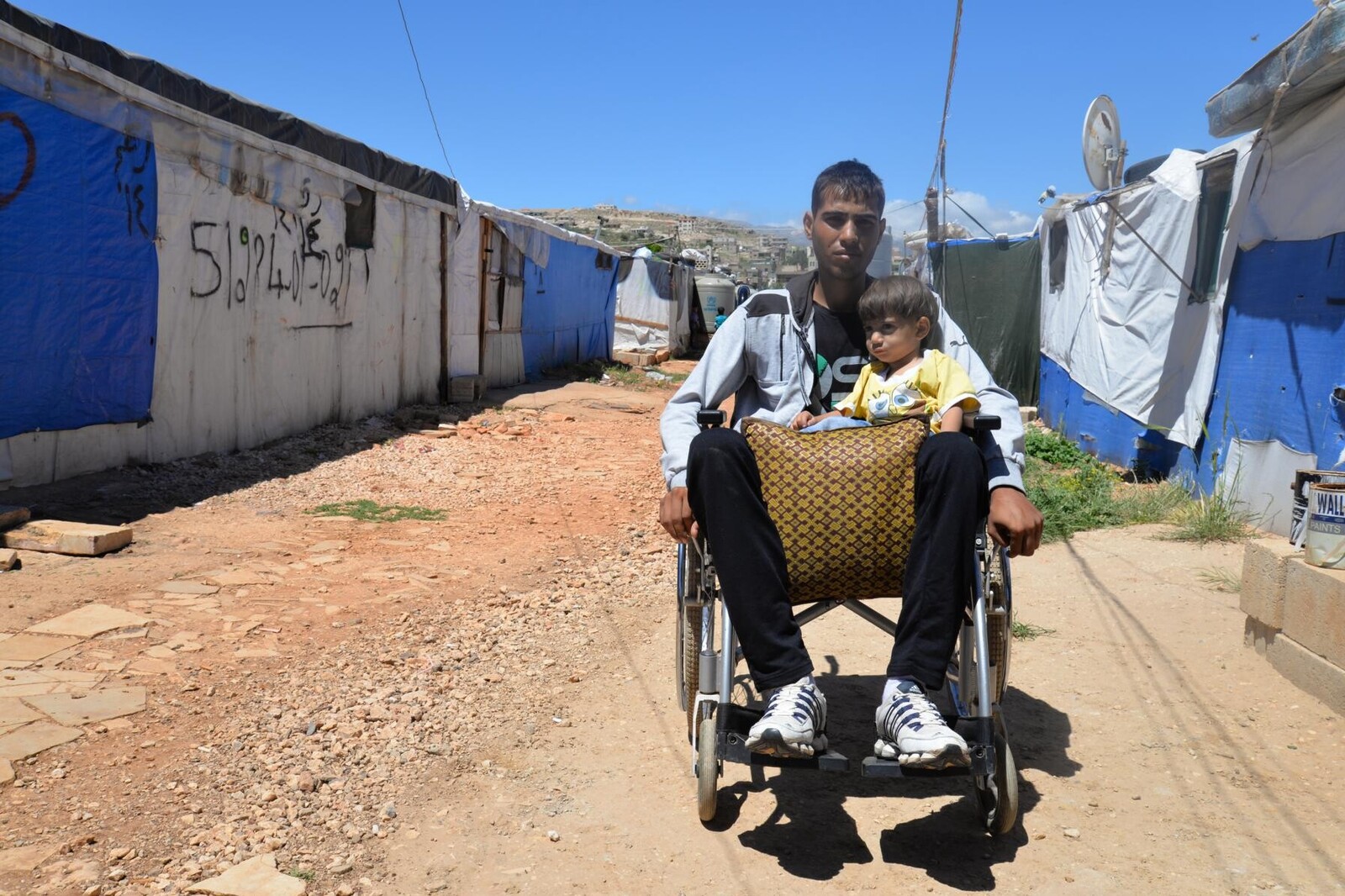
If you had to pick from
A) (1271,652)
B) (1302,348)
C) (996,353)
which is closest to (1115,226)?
(1302,348)

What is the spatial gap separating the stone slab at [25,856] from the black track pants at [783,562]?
1.61m

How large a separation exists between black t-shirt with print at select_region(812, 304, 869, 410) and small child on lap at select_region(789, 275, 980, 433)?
6.2 inches

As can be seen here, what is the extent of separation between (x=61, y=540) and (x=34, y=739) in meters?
2.29

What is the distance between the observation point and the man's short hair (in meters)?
3.15

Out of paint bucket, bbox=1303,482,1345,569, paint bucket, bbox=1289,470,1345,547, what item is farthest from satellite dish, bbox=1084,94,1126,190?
paint bucket, bbox=1303,482,1345,569

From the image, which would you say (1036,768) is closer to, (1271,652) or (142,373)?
(1271,652)

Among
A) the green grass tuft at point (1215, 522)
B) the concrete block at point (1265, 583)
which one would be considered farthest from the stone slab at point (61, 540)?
the green grass tuft at point (1215, 522)

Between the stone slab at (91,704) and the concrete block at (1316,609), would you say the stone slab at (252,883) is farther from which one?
the concrete block at (1316,609)

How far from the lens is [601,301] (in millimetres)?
21578

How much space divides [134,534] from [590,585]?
2405 mm

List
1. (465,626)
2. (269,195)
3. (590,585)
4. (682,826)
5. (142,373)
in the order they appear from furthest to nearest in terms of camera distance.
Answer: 1. (269,195)
2. (142,373)
3. (590,585)
4. (465,626)
5. (682,826)

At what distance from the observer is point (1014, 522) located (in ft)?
8.41

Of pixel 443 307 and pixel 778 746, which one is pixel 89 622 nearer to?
pixel 778 746

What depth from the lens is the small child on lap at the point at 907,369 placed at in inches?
113
